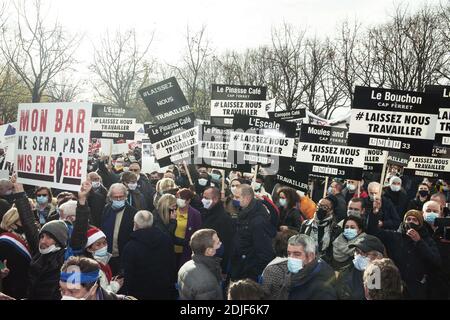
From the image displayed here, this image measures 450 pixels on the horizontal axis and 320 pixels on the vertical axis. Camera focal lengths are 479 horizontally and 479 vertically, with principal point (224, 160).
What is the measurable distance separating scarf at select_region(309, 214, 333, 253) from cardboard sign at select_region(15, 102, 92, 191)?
3339 millimetres

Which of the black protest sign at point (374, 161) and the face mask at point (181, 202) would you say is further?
the black protest sign at point (374, 161)

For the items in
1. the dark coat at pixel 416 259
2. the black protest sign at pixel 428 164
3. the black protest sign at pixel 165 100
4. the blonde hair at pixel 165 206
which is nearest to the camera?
the dark coat at pixel 416 259

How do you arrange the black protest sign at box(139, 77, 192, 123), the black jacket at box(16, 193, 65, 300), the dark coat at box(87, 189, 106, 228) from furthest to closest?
the black protest sign at box(139, 77, 192, 123), the dark coat at box(87, 189, 106, 228), the black jacket at box(16, 193, 65, 300)

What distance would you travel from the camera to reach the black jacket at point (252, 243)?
6.20 m

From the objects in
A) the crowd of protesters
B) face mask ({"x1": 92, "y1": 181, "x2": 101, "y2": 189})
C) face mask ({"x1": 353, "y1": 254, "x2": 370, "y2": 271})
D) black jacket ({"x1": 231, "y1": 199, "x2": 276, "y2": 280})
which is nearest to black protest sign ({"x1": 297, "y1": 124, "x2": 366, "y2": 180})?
the crowd of protesters

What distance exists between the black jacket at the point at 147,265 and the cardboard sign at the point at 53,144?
1002 millimetres

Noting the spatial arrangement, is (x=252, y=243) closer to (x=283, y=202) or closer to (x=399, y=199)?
(x=283, y=202)

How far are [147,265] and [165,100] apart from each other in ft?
17.0

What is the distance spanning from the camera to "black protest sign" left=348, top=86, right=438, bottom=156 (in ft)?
25.0

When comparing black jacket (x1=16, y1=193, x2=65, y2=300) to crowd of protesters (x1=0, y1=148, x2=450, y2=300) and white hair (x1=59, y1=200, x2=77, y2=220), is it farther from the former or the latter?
white hair (x1=59, y1=200, x2=77, y2=220)

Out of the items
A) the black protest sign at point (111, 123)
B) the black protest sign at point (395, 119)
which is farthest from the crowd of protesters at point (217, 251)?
the black protest sign at point (111, 123)

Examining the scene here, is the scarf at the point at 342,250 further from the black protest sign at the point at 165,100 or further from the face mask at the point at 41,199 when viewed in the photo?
the black protest sign at the point at 165,100

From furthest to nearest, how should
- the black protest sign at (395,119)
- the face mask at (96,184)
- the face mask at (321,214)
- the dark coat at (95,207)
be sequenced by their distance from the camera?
the face mask at (96,184) → the dark coat at (95,207) → the black protest sign at (395,119) → the face mask at (321,214)
